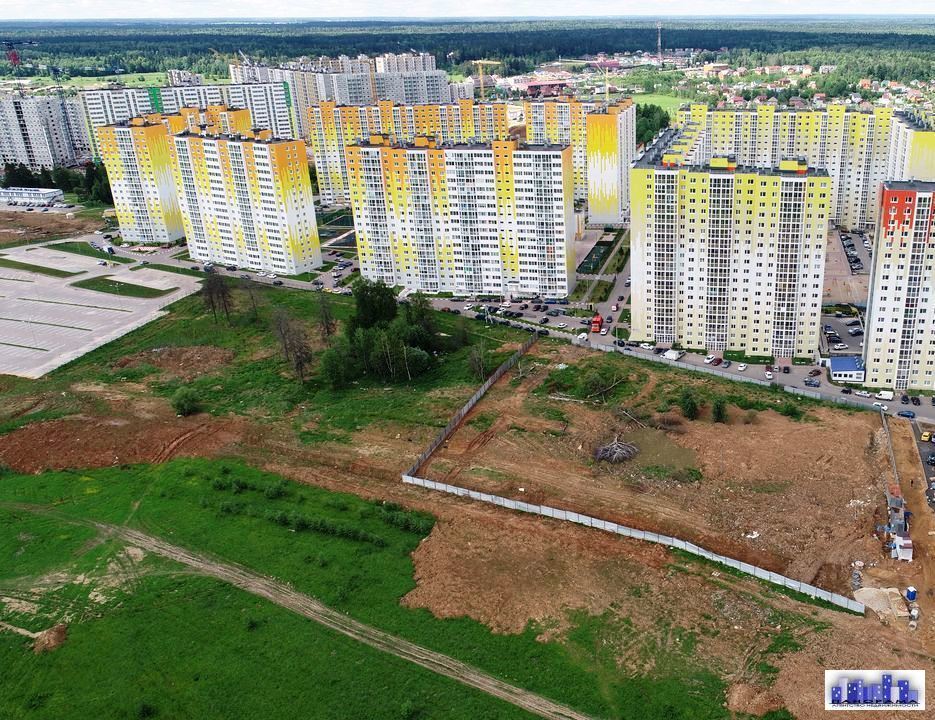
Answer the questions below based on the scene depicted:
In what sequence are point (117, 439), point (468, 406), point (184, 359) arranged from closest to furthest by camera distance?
point (117, 439)
point (468, 406)
point (184, 359)

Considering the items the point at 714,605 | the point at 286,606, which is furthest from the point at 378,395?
the point at 714,605

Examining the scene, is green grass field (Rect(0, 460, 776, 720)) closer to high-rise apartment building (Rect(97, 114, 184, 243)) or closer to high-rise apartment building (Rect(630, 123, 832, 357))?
high-rise apartment building (Rect(630, 123, 832, 357))

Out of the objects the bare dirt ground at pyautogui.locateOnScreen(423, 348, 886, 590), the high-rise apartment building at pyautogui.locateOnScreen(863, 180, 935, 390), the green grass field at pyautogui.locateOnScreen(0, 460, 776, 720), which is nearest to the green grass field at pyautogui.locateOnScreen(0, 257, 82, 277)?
the green grass field at pyautogui.locateOnScreen(0, 460, 776, 720)

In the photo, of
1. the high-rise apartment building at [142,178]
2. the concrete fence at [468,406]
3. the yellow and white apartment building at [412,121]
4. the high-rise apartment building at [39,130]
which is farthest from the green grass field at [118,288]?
the high-rise apartment building at [39,130]

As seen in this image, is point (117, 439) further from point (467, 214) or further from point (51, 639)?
point (467, 214)

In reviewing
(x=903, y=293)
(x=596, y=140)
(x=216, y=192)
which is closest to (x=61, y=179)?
(x=216, y=192)
